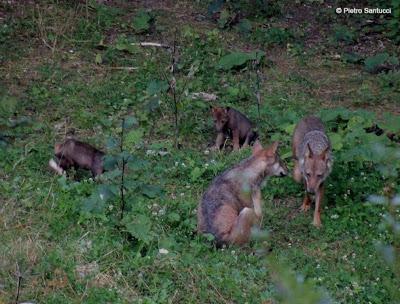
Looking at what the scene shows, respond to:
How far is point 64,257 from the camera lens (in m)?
7.09

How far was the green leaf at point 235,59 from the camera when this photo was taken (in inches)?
537

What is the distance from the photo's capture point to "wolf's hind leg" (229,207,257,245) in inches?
315

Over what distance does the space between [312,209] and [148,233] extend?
253cm

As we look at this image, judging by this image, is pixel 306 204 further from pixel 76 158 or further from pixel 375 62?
pixel 375 62

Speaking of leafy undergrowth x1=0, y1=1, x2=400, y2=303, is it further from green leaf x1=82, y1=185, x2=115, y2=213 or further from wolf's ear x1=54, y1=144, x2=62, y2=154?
wolf's ear x1=54, y1=144, x2=62, y2=154

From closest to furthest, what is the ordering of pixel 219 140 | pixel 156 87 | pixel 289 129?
pixel 289 129
pixel 156 87
pixel 219 140

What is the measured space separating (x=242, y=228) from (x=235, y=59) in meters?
6.12

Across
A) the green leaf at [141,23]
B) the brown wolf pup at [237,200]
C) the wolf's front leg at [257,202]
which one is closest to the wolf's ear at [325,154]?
the brown wolf pup at [237,200]

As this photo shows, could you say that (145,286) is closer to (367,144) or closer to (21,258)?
(21,258)

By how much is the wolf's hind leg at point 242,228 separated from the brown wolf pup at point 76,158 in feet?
8.16

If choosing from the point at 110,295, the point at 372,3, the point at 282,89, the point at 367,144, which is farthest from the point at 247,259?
the point at 372,3

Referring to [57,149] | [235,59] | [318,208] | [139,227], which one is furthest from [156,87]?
[139,227]

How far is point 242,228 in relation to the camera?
802 cm

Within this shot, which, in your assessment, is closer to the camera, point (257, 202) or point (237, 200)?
point (237, 200)
